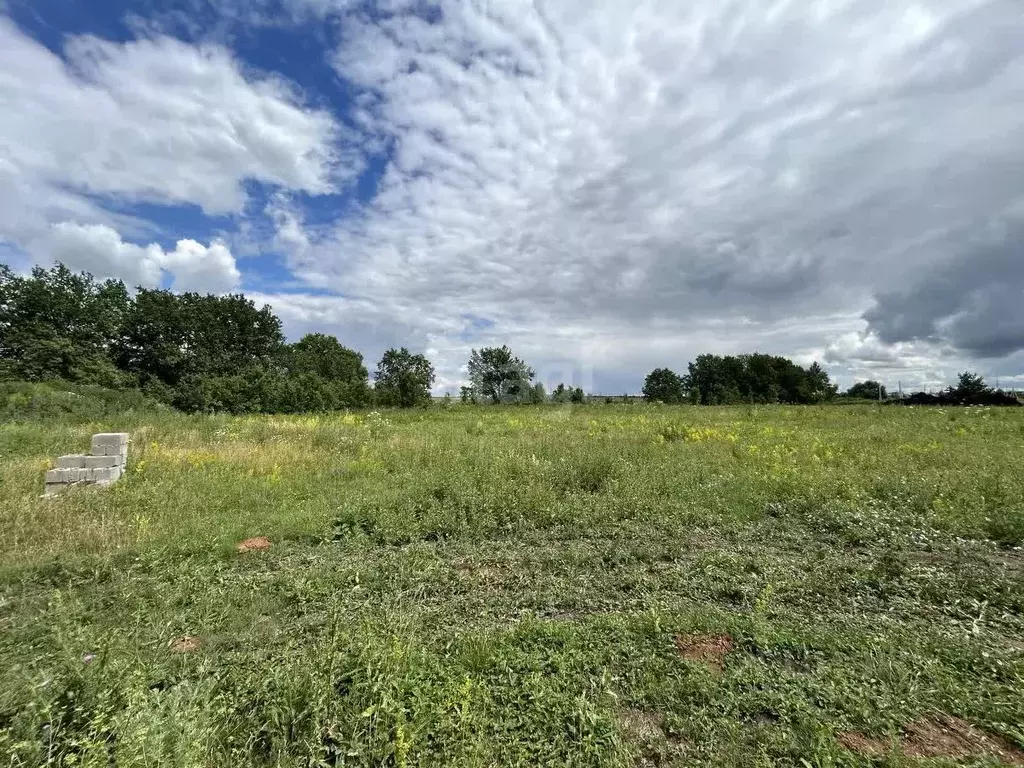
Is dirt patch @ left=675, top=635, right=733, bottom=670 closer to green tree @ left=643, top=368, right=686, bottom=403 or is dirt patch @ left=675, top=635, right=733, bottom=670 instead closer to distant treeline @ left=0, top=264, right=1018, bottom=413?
distant treeline @ left=0, top=264, right=1018, bottom=413

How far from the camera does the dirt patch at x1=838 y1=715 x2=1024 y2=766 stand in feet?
7.86

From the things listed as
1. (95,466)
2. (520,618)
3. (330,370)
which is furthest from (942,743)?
(330,370)

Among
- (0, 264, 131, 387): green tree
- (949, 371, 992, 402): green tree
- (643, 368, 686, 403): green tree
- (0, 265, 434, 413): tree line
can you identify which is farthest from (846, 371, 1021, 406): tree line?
(0, 264, 131, 387): green tree

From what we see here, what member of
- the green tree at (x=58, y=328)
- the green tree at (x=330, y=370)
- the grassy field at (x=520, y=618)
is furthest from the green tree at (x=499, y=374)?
the grassy field at (x=520, y=618)

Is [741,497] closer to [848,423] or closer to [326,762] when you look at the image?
[326,762]

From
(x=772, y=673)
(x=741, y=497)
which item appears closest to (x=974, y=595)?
(x=772, y=673)

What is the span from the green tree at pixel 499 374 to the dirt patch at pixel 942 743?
167 ft

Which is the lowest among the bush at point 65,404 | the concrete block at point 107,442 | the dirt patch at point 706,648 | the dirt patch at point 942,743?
the dirt patch at point 942,743

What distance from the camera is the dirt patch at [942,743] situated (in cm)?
240

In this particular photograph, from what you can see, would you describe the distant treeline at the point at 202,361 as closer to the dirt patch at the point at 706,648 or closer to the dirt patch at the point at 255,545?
the dirt patch at the point at 255,545

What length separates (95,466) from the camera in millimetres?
8023

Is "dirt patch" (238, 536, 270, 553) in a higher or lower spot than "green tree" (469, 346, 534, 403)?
lower

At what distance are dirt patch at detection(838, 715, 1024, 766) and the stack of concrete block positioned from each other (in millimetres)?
10129

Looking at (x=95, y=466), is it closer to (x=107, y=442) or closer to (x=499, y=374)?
(x=107, y=442)
